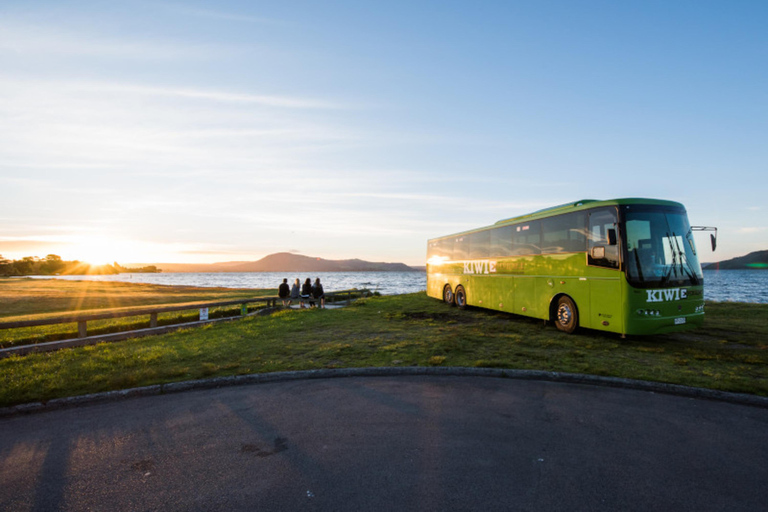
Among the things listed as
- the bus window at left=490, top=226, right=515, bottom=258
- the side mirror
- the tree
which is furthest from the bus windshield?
the tree

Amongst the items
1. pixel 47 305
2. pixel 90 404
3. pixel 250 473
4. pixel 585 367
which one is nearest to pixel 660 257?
pixel 585 367

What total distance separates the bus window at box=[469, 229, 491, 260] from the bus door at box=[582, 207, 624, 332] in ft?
19.8

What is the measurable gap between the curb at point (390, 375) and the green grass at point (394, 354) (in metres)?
0.33

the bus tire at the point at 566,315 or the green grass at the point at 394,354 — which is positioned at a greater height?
the bus tire at the point at 566,315

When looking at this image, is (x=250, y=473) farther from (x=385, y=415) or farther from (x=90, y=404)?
(x=90, y=404)

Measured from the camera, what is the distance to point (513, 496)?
12.2ft

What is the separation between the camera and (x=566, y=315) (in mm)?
13016

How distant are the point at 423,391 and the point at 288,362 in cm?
338

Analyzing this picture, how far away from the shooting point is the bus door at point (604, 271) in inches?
430

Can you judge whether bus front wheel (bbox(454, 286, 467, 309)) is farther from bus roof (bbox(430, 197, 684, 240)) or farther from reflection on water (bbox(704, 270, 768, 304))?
reflection on water (bbox(704, 270, 768, 304))

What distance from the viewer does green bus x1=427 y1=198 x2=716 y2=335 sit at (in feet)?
35.2

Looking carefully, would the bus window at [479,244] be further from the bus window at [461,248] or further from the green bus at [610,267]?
the green bus at [610,267]

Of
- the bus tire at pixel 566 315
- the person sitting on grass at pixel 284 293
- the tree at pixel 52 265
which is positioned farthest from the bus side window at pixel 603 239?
the tree at pixel 52 265

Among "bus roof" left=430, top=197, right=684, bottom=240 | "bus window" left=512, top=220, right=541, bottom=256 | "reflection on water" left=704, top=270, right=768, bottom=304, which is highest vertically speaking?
"bus roof" left=430, top=197, right=684, bottom=240
